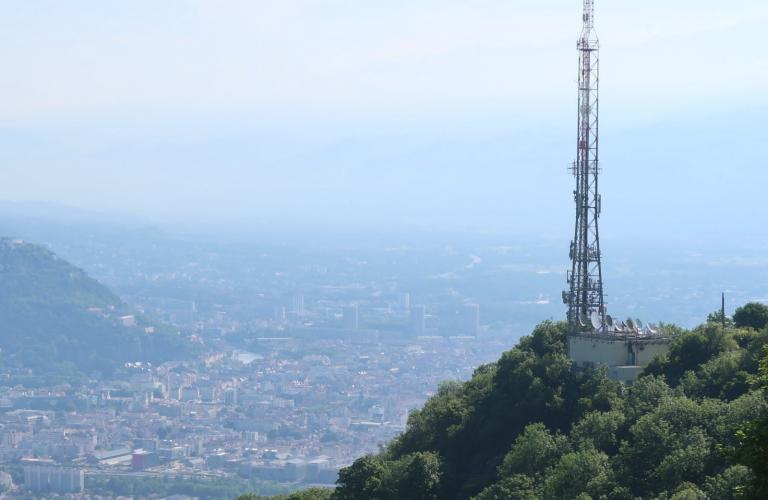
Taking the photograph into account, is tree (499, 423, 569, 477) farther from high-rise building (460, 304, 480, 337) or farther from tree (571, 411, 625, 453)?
high-rise building (460, 304, 480, 337)

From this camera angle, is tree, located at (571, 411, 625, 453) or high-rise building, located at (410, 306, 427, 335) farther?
high-rise building, located at (410, 306, 427, 335)

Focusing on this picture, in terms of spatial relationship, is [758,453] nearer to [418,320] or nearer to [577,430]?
[577,430]

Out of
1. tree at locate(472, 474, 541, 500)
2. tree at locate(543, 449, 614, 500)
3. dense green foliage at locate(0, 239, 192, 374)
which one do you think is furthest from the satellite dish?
dense green foliage at locate(0, 239, 192, 374)

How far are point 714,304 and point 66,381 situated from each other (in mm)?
52918

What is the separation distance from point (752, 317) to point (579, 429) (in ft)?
21.5

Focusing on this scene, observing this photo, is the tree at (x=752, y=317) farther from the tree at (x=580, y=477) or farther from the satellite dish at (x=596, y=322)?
the tree at (x=580, y=477)

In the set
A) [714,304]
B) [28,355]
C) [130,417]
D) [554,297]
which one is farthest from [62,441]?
[554,297]

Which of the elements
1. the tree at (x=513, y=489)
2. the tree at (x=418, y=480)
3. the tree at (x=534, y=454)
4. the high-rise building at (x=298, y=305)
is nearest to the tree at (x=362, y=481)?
the tree at (x=418, y=480)

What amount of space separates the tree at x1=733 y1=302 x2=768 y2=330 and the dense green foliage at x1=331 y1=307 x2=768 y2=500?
1.35 metres

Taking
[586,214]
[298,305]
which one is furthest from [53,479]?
[298,305]

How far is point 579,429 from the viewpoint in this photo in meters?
31.5

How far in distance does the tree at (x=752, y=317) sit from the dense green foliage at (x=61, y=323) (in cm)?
11167

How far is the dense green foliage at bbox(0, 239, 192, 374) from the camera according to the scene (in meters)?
149

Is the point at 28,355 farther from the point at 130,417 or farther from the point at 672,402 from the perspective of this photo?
the point at 672,402
